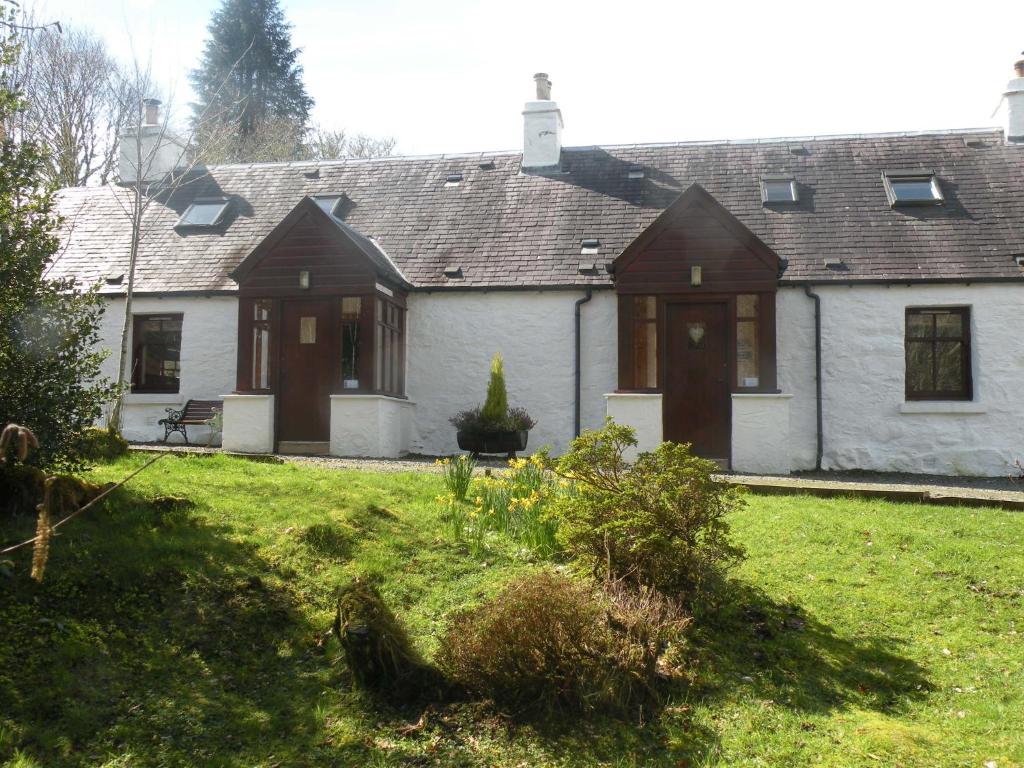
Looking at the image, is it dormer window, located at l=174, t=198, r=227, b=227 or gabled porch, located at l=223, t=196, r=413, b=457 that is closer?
gabled porch, located at l=223, t=196, r=413, b=457

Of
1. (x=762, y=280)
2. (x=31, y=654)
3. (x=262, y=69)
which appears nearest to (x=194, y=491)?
(x=31, y=654)

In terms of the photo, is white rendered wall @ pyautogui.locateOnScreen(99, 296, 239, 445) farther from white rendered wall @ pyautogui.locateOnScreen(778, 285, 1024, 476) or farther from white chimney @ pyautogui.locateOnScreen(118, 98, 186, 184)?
white rendered wall @ pyautogui.locateOnScreen(778, 285, 1024, 476)

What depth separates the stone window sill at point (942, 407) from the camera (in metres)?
14.0

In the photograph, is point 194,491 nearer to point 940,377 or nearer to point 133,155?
point 940,377

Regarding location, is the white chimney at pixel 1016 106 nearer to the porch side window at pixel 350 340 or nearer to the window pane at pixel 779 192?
the window pane at pixel 779 192

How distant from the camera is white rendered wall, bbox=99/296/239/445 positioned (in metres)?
16.3

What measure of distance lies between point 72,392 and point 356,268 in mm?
8167

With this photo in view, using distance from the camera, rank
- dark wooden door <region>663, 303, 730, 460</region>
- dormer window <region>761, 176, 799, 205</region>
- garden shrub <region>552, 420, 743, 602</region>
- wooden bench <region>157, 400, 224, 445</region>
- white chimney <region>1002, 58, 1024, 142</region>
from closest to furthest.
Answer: garden shrub <region>552, 420, 743, 602</region> → dark wooden door <region>663, 303, 730, 460</region> → wooden bench <region>157, 400, 224, 445</region> → dormer window <region>761, 176, 799, 205</region> → white chimney <region>1002, 58, 1024, 142</region>

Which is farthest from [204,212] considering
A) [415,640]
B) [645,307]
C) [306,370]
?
[415,640]

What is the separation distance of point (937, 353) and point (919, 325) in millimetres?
533

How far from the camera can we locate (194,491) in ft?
27.0

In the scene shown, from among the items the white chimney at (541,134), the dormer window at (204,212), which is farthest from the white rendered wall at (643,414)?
the dormer window at (204,212)

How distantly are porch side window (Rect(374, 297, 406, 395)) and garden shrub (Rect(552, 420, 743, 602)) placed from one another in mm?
8657

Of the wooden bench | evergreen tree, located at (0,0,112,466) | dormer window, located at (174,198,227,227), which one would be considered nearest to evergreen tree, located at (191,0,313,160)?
dormer window, located at (174,198,227,227)
